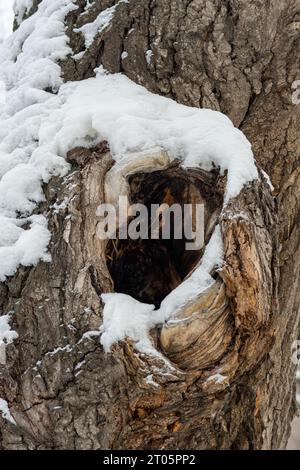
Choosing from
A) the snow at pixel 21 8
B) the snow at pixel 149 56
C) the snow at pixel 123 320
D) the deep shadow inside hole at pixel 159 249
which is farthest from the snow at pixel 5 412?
the snow at pixel 21 8

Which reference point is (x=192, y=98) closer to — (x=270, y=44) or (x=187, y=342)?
(x=270, y=44)

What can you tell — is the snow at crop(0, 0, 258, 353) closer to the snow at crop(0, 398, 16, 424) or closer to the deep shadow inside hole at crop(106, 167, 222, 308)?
the deep shadow inside hole at crop(106, 167, 222, 308)

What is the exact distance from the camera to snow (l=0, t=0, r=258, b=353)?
1725mm

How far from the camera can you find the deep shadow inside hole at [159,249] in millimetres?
1895

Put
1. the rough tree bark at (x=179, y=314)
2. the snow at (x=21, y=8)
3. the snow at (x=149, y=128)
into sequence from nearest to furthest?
the rough tree bark at (x=179, y=314) → the snow at (x=149, y=128) → the snow at (x=21, y=8)

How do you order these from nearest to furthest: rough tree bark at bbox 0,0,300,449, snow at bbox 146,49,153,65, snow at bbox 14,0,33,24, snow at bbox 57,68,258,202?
rough tree bark at bbox 0,0,300,449 → snow at bbox 57,68,258,202 → snow at bbox 146,49,153,65 → snow at bbox 14,0,33,24

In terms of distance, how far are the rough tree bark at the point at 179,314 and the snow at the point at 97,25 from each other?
0.03 meters

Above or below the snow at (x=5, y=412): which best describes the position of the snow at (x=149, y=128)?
above

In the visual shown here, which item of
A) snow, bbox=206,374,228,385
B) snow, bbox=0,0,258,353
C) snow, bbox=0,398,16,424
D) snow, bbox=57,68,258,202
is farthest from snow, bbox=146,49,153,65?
snow, bbox=0,398,16,424

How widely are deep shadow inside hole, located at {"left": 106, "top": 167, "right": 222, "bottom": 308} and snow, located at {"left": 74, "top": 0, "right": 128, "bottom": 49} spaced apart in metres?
0.67

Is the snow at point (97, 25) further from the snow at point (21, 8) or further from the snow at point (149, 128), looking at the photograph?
the snow at point (21, 8)

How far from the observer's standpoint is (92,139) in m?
1.98

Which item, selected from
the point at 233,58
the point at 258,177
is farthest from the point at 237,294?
the point at 233,58

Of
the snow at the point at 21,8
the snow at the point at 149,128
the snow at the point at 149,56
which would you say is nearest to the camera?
the snow at the point at 149,128
